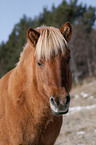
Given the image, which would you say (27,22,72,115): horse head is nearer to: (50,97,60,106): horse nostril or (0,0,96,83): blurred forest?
(50,97,60,106): horse nostril

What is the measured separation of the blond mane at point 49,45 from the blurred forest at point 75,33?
85.7ft

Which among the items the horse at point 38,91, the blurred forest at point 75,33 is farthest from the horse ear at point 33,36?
the blurred forest at point 75,33

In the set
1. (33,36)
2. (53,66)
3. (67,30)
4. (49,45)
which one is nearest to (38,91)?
(53,66)

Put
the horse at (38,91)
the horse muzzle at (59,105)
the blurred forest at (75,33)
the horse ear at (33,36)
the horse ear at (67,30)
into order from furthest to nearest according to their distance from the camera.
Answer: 1. the blurred forest at (75,33)
2. the horse ear at (67,30)
3. the horse ear at (33,36)
4. the horse at (38,91)
5. the horse muzzle at (59,105)

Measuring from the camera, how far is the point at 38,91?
2615 millimetres

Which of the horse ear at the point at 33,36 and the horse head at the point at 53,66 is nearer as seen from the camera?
the horse head at the point at 53,66

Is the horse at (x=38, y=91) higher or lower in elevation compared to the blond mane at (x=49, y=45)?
lower

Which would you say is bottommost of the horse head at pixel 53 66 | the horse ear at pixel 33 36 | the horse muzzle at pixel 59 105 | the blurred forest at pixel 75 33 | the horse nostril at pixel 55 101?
the blurred forest at pixel 75 33

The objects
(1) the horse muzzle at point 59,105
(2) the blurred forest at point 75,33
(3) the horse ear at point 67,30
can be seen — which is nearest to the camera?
(1) the horse muzzle at point 59,105

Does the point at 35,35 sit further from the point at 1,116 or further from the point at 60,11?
the point at 60,11

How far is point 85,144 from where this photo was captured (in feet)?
15.4

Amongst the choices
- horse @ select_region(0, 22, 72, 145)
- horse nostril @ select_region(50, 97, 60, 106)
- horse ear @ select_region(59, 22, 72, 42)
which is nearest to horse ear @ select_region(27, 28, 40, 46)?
horse @ select_region(0, 22, 72, 145)

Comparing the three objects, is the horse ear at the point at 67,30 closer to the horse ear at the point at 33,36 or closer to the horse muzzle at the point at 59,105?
the horse ear at the point at 33,36

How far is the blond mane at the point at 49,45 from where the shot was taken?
2377 millimetres
